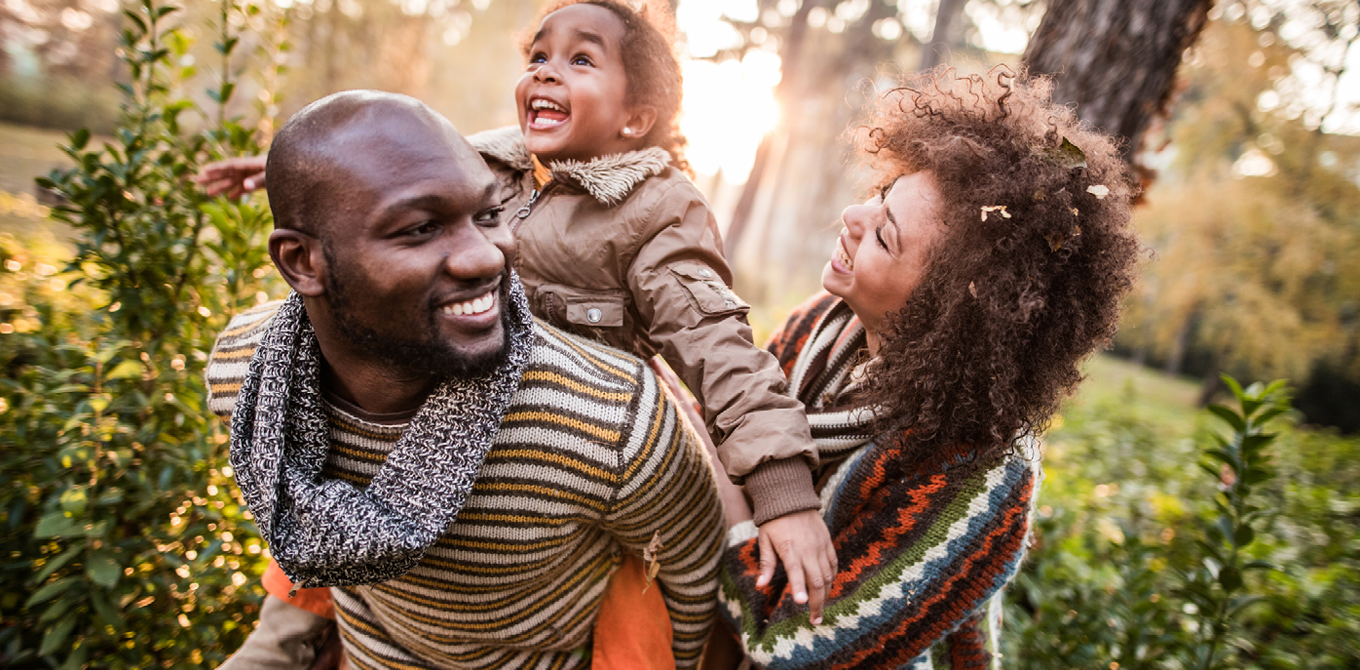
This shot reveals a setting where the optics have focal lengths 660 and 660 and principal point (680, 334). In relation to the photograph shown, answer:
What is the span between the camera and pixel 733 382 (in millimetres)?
1575

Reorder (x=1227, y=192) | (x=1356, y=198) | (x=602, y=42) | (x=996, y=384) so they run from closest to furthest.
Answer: (x=996, y=384) < (x=602, y=42) < (x=1356, y=198) < (x=1227, y=192)

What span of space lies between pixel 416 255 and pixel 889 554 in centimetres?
123

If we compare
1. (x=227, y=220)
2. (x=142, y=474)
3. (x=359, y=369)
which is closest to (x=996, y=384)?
(x=359, y=369)

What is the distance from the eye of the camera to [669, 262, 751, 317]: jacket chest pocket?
1.68 metres

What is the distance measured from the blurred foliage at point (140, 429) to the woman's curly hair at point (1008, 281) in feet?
6.48

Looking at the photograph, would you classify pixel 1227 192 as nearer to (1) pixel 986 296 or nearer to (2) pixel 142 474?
(1) pixel 986 296

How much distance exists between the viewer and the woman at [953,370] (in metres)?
1.51

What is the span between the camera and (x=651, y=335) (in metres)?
1.75

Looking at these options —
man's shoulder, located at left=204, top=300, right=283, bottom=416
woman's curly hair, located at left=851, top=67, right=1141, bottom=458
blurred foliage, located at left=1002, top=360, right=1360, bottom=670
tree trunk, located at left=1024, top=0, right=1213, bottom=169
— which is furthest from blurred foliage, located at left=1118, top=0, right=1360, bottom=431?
man's shoulder, located at left=204, top=300, right=283, bottom=416

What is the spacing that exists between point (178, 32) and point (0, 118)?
13434 millimetres

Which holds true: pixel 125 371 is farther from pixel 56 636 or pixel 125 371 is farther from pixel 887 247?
pixel 887 247

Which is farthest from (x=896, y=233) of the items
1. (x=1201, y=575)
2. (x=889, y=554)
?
(x=1201, y=575)

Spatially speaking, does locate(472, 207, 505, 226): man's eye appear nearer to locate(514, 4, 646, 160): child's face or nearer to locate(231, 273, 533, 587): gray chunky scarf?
locate(231, 273, 533, 587): gray chunky scarf

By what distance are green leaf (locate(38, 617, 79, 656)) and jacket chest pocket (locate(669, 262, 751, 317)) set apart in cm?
192
